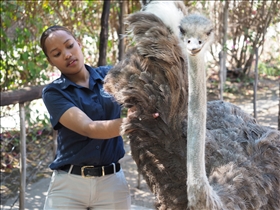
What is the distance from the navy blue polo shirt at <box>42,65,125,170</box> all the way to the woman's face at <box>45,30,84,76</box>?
9cm

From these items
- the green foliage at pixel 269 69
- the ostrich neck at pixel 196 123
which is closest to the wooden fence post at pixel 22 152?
the ostrich neck at pixel 196 123

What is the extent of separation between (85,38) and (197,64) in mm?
5097

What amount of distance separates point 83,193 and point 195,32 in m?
1.00

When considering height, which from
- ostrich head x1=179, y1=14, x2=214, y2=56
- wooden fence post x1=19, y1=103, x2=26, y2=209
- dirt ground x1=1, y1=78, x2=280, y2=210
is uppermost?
ostrich head x1=179, y1=14, x2=214, y2=56

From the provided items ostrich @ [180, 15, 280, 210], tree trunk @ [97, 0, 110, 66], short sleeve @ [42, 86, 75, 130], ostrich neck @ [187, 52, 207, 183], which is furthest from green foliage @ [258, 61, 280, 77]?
ostrich neck @ [187, 52, 207, 183]

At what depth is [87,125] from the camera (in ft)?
7.07

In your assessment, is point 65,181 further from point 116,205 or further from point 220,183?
point 220,183

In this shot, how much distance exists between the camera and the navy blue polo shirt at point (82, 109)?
7.54ft

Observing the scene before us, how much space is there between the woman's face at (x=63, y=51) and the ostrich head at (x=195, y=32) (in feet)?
2.21

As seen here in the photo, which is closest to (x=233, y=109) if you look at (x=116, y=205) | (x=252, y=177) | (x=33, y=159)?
(x=252, y=177)

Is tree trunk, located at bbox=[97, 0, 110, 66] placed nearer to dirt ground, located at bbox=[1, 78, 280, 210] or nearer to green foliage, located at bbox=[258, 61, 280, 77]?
dirt ground, located at bbox=[1, 78, 280, 210]

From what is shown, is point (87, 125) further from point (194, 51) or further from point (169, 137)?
point (194, 51)

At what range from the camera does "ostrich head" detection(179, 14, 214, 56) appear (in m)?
1.77

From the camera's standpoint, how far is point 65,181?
2.35 meters
